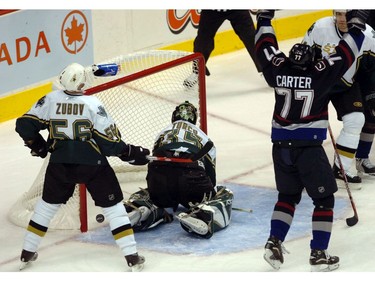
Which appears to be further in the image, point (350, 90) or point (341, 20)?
point (350, 90)

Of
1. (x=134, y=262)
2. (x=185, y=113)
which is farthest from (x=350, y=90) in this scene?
(x=134, y=262)

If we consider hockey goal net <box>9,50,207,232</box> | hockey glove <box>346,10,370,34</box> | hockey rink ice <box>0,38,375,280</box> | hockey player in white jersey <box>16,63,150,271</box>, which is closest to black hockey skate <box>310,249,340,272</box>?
hockey rink ice <box>0,38,375,280</box>

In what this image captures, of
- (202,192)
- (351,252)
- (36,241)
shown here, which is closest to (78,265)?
(36,241)

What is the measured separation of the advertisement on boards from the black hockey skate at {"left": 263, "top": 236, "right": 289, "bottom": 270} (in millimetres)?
3178

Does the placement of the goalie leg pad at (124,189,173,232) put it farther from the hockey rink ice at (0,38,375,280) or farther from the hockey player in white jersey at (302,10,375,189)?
the hockey player in white jersey at (302,10,375,189)

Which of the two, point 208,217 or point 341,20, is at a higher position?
point 341,20

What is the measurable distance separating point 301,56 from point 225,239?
122 centimetres

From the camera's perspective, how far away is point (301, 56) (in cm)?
621

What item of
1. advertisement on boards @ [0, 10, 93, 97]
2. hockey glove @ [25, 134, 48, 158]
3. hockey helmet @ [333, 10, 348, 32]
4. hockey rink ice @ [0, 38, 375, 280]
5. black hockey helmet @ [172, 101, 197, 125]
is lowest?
hockey rink ice @ [0, 38, 375, 280]

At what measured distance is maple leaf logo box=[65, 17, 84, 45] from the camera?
9.37 metres

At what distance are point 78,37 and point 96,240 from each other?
2851mm

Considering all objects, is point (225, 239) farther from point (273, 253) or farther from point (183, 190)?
point (273, 253)

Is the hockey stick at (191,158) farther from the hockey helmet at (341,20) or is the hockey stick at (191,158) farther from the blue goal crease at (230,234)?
the hockey helmet at (341,20)

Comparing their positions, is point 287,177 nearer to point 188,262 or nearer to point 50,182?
point 188,262
